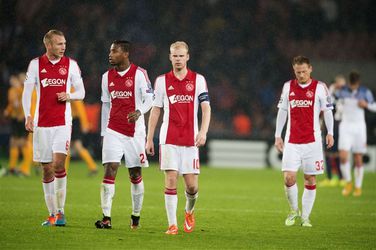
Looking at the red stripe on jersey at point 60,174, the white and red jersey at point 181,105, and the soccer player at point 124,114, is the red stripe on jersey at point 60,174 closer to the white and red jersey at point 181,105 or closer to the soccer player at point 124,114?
the soccer player at point 124,114

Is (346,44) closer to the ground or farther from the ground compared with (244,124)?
farther from the ground

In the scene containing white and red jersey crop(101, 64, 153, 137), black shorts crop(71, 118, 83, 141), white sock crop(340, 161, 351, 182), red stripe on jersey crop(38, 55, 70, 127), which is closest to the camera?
white and red jersey crop(101, 64, 153, 137)

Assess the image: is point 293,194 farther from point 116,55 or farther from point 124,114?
point 116,55

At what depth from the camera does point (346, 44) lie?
3256cm

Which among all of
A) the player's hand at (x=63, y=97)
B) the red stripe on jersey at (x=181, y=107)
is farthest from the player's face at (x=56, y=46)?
the red stripe on jersey at (x=181, y=107)

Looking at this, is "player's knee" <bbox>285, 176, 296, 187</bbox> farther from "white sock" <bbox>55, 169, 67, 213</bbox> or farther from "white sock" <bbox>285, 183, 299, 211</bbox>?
"white sock" <bbox>55, 169, 67, 213</bbox>

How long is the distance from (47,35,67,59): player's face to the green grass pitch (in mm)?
2198

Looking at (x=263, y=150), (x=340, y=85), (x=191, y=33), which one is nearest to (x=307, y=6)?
(x=191, y=33)

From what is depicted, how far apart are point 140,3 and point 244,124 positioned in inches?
217

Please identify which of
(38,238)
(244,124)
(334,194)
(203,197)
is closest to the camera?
(38,238)

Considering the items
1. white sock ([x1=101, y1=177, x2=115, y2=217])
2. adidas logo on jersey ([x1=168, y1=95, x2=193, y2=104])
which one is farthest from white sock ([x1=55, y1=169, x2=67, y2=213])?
adidas logo on jersey ([x1=168, y1=95, x2=193, y2=104])

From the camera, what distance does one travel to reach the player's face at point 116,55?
11.3m

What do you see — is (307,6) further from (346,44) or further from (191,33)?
(191,33)

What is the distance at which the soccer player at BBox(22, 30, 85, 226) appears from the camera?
11.4m
